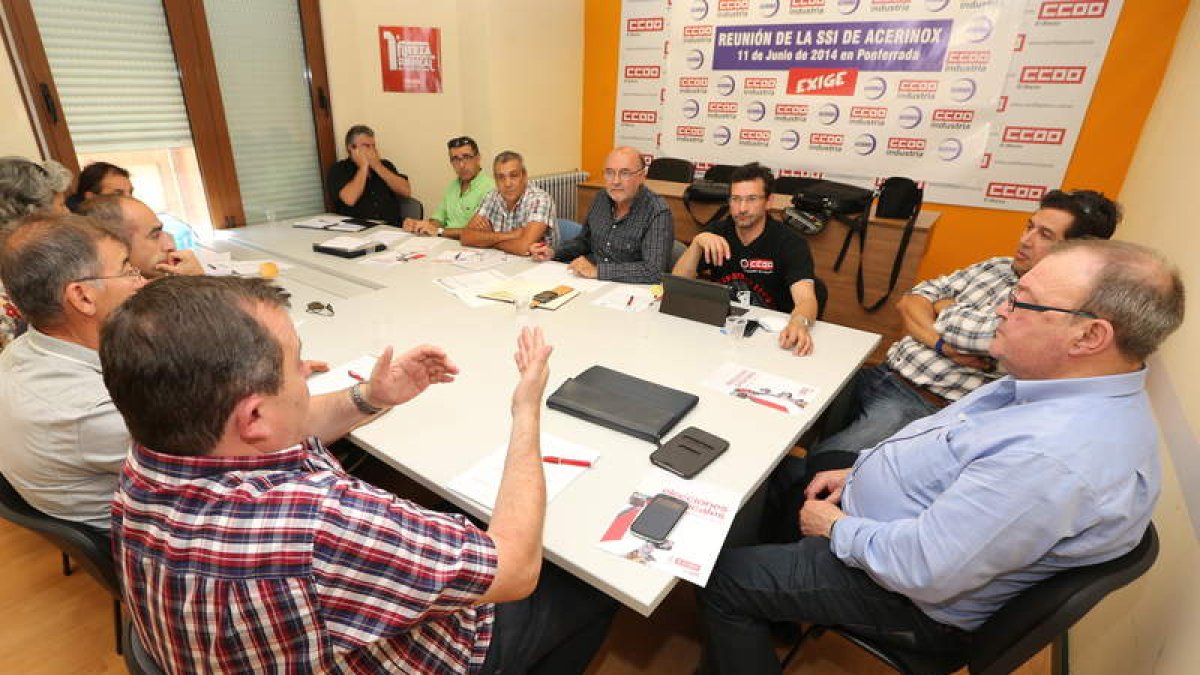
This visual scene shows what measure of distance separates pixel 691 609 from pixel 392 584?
134 cm

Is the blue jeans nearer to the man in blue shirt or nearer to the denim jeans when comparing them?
the man in blue shirt

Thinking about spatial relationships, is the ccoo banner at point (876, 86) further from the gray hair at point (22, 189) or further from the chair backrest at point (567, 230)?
the gray hair at point (22, 189)

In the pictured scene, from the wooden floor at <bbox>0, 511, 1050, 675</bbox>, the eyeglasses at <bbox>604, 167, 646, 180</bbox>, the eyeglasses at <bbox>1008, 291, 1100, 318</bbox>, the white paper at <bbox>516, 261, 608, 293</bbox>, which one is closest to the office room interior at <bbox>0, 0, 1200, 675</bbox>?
the wooden floor at <bbox>0, 511, 1050, 675</bbox>

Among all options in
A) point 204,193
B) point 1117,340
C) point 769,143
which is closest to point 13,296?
point 1117,340

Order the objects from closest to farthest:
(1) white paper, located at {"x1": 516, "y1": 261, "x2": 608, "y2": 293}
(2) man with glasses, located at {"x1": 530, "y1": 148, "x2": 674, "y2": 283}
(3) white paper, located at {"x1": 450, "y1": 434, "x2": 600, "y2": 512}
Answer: (3) white paper, located at {"x1": 450, "y1": 434, "x2": 600, "y2": 512}, (1) white paper, located at {"x1": 516, "y1": 261, "x2": 608, "y2": 293}, (2) man with glasses, located at {"x1": 530, "y1": 148, "x2": 674, "y2": 283}

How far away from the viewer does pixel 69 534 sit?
3.61ft

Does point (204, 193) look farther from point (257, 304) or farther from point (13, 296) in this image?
point (257, 304)

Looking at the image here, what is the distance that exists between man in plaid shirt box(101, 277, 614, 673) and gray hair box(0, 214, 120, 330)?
0.74 metres

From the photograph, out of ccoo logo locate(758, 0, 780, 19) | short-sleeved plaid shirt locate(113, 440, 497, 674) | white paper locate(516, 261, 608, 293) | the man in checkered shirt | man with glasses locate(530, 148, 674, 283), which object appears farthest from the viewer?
ccoo logo locate(758, 0, 780, 19)

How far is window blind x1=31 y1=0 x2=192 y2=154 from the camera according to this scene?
297cm

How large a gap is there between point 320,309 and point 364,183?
2.11m

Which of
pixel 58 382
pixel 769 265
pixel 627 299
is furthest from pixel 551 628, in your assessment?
pixel 769 265

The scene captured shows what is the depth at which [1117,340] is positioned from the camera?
3.49 ft

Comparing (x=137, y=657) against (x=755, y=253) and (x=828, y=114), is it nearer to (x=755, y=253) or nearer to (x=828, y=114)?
(x=755, y=253)
